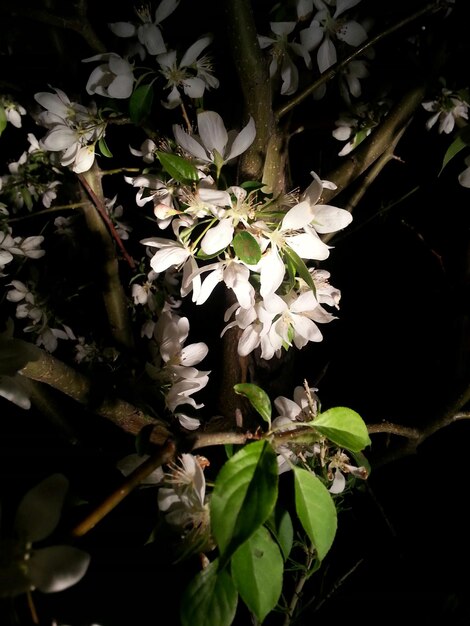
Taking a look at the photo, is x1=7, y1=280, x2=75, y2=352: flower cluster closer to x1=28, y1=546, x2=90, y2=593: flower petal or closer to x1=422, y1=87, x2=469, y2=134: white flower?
x1=28, y1=546, x2=90, y2=593: flower petal

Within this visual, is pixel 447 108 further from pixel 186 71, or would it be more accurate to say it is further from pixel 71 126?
pixel 71 126

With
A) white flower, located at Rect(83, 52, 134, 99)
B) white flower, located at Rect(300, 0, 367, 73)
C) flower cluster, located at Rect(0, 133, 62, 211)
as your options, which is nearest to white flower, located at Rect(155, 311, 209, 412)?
white flower, located at Rect(83, 52, 134, 99)

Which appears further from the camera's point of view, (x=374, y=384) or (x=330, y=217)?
(x=374, y=384)

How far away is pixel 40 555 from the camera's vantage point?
0.37 metres

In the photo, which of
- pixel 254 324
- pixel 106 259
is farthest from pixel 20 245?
pixel 254 324

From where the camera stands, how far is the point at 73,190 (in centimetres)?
98

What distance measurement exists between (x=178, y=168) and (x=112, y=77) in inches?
10.8

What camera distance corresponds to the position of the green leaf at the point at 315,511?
445 mm

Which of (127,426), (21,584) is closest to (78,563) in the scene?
(21,584)

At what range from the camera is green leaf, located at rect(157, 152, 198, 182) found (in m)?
0.56

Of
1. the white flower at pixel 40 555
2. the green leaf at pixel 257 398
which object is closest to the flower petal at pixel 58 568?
the white flower at pixel 40 555

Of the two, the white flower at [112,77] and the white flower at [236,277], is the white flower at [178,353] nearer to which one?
the white flower at [236,277]

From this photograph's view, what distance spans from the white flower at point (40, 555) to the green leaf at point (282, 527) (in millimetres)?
203

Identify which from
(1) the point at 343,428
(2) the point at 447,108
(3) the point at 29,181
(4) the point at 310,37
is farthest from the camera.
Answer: (3) the point at 29,181
